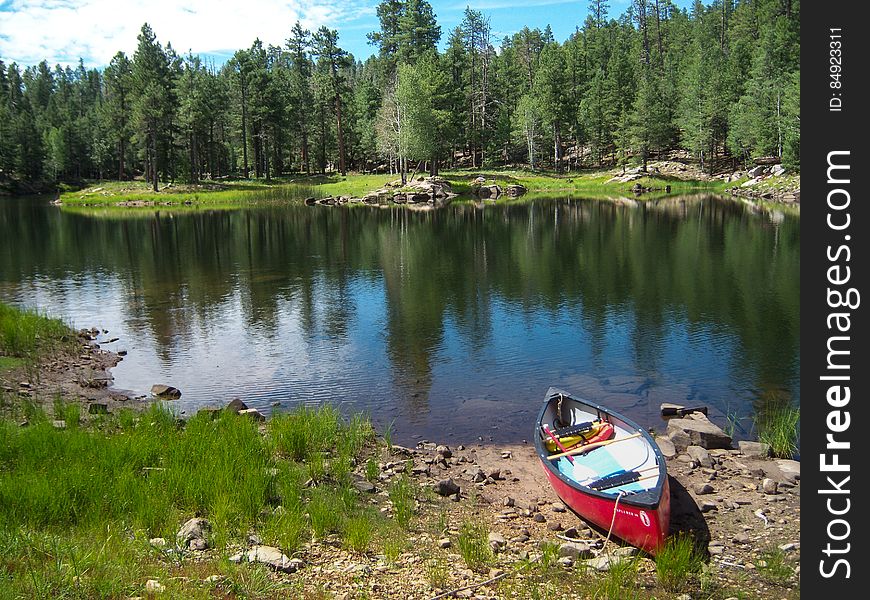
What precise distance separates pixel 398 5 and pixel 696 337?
107829mm

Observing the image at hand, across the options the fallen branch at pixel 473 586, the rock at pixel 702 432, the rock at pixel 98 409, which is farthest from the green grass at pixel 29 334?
the rock at pixel 702 432

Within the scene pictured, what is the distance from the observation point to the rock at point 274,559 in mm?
8547

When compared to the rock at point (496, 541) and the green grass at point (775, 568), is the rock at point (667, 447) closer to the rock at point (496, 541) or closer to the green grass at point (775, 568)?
the green grass at point (775, 568)

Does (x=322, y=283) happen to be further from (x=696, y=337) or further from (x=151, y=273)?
(x=696, y=337)

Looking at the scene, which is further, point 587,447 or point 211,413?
point 211,413

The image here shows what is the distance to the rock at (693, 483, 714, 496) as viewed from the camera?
12.3m

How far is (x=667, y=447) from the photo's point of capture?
14.6 meters

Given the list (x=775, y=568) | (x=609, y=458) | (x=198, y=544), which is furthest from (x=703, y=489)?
(x=198, y=544)

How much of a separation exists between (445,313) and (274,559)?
19914mm

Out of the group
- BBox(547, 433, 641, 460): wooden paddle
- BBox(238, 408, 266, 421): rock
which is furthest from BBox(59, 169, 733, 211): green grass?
BBox(547, 433, 641, 460): wooden paddle

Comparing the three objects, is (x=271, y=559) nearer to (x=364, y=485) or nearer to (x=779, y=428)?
(x=364, y=485)

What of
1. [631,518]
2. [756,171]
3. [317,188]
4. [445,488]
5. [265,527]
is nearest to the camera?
[265,527]

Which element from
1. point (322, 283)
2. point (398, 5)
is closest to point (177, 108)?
point (398, 5)

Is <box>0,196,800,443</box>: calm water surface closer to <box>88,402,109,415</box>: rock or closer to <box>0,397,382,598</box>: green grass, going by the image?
<box>88,402,109,415</box>: rock
